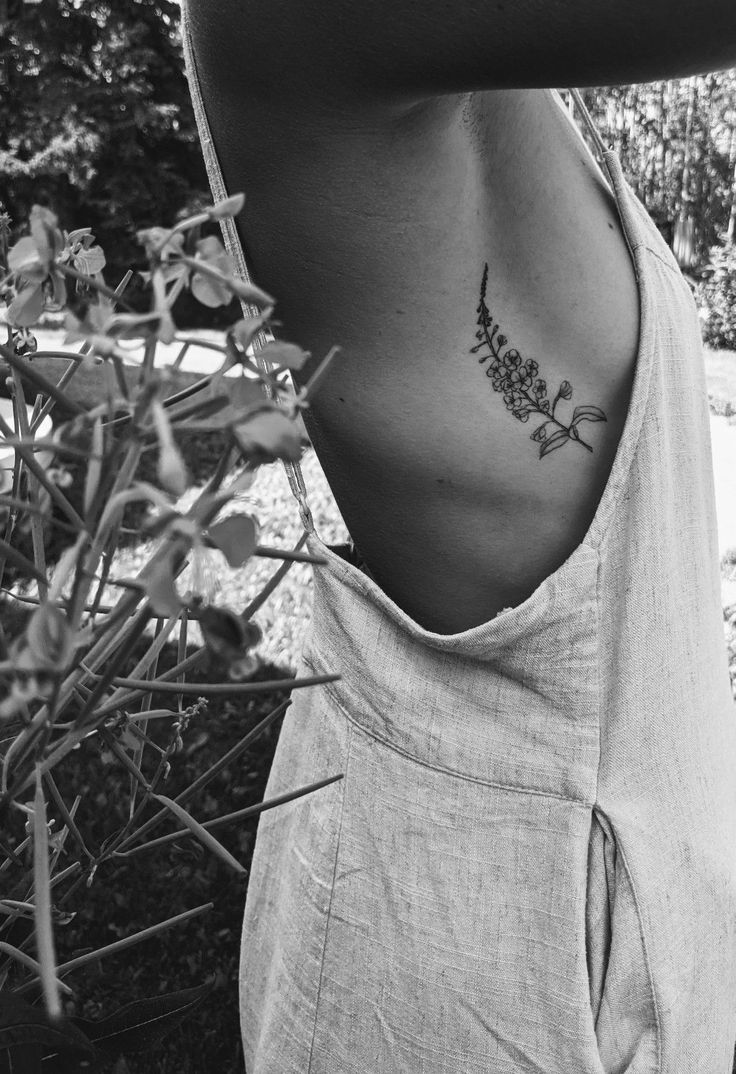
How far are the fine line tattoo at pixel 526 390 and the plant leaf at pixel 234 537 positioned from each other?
0.73 m

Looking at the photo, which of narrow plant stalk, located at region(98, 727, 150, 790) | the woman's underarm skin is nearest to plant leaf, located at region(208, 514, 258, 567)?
narrow plant stalk, located at region(98, 727, 150, 790)

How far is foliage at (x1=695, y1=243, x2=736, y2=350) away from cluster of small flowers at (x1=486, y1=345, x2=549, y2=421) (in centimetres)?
985

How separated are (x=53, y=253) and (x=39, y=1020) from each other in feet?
1.13

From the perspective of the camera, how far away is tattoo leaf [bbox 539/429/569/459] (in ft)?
3.34

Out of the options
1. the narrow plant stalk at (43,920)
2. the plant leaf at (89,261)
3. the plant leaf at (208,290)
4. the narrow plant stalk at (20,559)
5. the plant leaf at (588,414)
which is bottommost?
the narrow plant stalk at (43,920)

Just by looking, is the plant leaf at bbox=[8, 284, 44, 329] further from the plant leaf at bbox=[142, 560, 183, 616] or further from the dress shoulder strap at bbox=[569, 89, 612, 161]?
the dress shoulder strap at bbox=[569, 89, 612, 161]

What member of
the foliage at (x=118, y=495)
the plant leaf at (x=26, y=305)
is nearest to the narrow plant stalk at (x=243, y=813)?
the foliage at (x=118, y=495)

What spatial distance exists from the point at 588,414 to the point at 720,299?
10.4m

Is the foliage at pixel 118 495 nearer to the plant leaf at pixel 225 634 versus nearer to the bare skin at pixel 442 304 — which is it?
the plant leaf at pixel 225 634

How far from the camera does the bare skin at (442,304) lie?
35.0 inches

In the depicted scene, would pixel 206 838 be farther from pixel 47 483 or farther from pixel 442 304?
pixel 442 304

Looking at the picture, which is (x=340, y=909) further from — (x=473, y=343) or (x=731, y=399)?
(x=731, y=399)

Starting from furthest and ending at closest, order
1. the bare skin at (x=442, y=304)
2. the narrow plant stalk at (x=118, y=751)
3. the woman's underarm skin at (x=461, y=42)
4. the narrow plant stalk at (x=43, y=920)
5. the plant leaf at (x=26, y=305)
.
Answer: the bare skin at (x=442, y=304), the woman's underarm skin at (x=461, y=42), the narrow plant stalk at (x=118, y=751), the plant leaf at (x=26, y=305), the narrow plant stalk at (x=43, y=920)

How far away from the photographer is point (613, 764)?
3.35 ft
